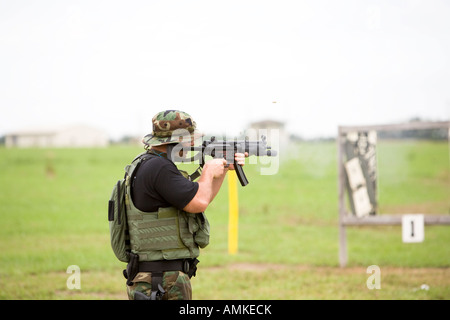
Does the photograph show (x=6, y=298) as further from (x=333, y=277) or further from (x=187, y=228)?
(x=333, y=277)

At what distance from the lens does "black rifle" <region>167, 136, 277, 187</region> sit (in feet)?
13.2

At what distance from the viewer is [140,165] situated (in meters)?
3.92

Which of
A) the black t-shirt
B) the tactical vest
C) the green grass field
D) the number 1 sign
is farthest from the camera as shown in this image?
the number 1 sign

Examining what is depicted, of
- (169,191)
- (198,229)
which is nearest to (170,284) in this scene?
(198,229)

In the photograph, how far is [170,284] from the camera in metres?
3.97

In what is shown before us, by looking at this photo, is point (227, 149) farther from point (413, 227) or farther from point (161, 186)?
point (413, 227)

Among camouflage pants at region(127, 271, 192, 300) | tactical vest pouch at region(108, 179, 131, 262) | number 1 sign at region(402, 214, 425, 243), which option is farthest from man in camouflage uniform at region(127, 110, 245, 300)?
number 1 sign at region(402, 214, 425, 243)

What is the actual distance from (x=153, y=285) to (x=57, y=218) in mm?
12327

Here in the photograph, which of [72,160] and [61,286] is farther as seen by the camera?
[72,160]

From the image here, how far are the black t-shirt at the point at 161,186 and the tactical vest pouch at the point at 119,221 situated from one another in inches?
6.4

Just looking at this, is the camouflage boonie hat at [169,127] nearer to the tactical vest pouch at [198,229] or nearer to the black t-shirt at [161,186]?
the black t-shirt at [161,186]

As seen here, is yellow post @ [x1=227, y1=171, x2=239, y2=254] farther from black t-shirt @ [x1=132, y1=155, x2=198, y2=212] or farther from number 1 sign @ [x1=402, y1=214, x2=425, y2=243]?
black t-shirt @ [x1=132, y1=155, x2=198, y2=212]

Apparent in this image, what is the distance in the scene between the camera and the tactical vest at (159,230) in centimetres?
396

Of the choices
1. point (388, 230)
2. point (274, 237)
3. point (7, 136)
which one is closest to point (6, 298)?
point (274, 237)
